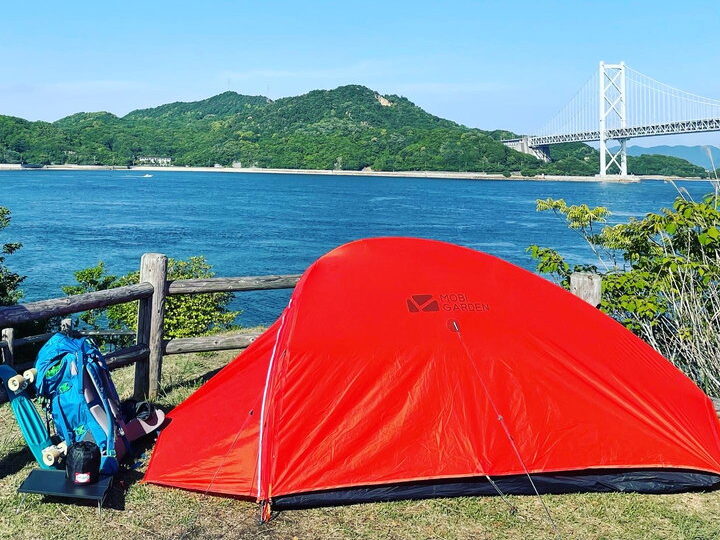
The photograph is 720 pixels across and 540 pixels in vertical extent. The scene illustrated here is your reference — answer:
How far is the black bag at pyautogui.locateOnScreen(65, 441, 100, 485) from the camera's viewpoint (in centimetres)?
386

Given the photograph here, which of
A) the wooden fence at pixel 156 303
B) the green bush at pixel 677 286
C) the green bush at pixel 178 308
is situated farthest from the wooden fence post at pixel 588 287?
the green bush at pixel 178 308

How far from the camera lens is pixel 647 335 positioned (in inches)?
242

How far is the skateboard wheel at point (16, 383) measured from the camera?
3.87m

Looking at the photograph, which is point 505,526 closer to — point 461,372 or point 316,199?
point 461,372

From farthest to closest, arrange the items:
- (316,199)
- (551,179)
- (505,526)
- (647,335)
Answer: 1. (551,179)
2. (316,199)
3. (647,335)
4. (505,526)

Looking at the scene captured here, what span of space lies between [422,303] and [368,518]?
1.28 meters

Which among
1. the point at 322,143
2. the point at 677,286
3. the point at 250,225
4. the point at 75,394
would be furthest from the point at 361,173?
the point at 75,394

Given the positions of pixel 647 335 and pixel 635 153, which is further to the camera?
pixel 635 153

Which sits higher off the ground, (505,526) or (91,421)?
(91,421)

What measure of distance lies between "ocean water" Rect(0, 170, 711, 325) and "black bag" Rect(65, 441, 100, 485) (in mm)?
15141

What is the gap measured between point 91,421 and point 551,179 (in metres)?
113

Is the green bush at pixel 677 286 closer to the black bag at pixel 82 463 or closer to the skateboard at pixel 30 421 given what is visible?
the black bag at pixel 82 463

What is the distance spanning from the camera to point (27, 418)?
4.02 metres

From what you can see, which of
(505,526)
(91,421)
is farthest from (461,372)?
(91,421)
